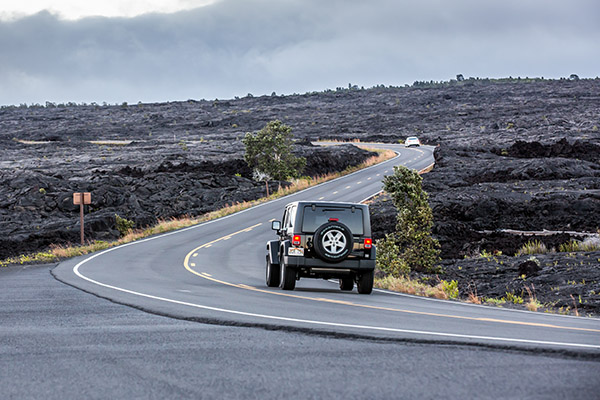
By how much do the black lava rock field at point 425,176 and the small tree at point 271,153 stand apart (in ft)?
5.43

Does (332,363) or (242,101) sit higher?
(242,101)

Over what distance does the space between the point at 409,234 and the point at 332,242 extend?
738cm

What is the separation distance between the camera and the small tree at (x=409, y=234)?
22.4 metres

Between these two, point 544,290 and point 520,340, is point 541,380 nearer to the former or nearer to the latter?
point 520,340

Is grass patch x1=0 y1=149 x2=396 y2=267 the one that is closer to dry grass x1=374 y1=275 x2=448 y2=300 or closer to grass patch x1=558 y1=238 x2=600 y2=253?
dry grass x1=374 y1=275 x2=448 y2=300

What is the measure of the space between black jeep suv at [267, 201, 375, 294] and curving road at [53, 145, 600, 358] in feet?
1.81

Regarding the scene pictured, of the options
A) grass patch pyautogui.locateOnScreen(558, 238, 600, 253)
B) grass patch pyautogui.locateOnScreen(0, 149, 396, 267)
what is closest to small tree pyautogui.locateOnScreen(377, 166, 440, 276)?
grass patch pyautogui.locateOnScreen(558, 238, 600, 253)

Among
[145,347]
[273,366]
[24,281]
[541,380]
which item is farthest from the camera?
[24,281]

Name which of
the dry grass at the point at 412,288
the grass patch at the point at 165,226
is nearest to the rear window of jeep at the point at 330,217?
the dry grass at the point at 412,288

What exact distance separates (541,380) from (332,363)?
204cm

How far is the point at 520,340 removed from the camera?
28.0ft

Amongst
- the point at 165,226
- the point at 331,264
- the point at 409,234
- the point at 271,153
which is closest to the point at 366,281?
the point at 331,264

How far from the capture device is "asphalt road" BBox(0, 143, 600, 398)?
247 inches

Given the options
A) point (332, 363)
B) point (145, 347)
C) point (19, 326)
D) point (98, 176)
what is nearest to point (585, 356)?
point (332, 363)
